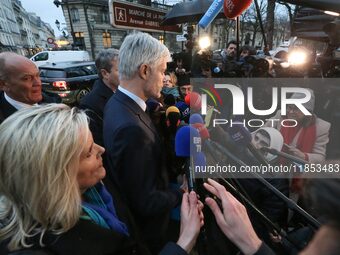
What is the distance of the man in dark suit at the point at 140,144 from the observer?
1.26m

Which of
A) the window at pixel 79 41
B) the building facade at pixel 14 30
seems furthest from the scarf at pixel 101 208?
the building facade at pixel 14 30

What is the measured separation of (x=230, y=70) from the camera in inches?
153

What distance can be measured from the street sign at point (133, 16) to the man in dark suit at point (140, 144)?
1.25 metres

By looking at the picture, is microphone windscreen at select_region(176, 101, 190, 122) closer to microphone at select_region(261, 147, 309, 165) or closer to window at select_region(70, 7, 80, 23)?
microphone at select_region(261, 147, 309, 165)

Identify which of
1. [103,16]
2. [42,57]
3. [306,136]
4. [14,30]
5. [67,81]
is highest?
[103,16]

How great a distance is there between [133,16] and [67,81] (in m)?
6.25

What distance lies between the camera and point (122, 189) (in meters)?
1.38

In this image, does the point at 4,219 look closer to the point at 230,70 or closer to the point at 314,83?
the point at 314,83

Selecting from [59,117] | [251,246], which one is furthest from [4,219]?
[251,246]

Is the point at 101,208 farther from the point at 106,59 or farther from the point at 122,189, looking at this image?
the point at 106,59

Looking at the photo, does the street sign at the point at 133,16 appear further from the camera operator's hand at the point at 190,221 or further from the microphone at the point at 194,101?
the camera operator's hand at the point at 190,221

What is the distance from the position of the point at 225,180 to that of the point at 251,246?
39 centimetres

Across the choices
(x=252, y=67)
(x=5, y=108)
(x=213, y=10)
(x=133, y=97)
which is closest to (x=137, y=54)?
(x=133, y=97)

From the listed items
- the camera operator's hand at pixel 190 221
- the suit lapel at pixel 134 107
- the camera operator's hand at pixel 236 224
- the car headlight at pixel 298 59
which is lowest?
the camera operator's hand at pixel 190 221
